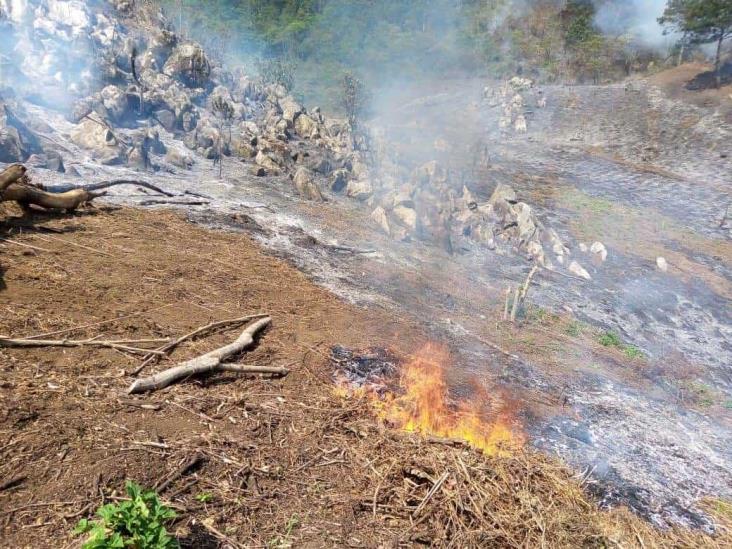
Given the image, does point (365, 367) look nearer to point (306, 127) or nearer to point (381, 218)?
point (381, 218)

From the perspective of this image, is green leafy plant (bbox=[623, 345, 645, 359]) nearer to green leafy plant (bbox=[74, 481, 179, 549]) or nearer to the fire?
the fire

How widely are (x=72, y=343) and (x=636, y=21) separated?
49.6 metres

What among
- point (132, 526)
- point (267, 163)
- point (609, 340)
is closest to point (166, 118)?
point (267, 163)

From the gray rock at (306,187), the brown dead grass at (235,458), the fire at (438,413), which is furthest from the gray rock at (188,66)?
the fire at (438,413)

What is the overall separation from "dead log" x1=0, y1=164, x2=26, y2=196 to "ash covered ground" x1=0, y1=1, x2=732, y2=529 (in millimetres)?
2409

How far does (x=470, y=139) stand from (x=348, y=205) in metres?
14.2

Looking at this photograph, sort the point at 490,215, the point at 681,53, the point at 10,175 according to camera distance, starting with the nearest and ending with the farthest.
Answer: the point at 10,175 → the point at 490,215 → the point at 681,53

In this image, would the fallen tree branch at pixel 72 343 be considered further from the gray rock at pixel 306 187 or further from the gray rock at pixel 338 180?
the gray rock at pixel 338 180

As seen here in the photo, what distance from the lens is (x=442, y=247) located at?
11.5 meters

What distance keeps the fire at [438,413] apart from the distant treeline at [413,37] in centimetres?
3288

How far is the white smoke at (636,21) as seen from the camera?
37.5 meters

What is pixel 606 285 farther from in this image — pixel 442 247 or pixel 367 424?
pixel 367 424

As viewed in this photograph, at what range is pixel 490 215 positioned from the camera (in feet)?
44.7

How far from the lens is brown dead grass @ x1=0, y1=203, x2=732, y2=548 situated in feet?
9.02
